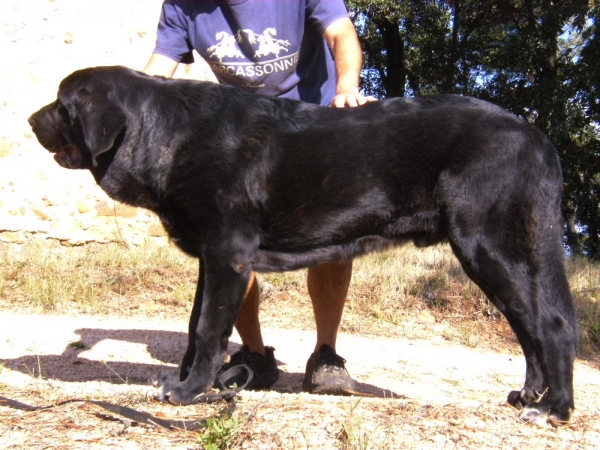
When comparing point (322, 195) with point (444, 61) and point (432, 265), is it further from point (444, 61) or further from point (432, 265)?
point (444, 61)

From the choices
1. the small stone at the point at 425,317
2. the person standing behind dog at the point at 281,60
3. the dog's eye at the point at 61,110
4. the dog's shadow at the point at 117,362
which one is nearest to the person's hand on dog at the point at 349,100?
the person standing behind dog at the point at 281,60

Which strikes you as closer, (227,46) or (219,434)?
(219,434)

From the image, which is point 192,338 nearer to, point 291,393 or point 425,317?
point 291,393

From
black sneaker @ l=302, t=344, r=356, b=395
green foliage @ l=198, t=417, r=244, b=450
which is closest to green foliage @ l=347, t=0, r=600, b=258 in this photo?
black sneaker @ l=302, t=344, r=356, b=395

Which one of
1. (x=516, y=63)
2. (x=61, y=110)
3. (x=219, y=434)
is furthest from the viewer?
(x=516, y=63)

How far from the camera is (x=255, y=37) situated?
3.60 meters

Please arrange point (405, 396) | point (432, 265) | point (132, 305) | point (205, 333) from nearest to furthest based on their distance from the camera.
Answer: point (205, 333) < point (405, 396) < point (132, 305) < point (432, 265)

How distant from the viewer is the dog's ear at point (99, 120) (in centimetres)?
310

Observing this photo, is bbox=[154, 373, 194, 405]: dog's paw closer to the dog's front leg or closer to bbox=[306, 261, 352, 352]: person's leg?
the dog's front leg

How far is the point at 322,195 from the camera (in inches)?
124

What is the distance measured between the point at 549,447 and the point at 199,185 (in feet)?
5.94

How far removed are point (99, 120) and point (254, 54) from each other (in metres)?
0.96

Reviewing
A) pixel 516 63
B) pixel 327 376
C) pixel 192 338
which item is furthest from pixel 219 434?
pixel 516 63

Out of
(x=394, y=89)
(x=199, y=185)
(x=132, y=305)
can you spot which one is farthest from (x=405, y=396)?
(x=394, y=89)
